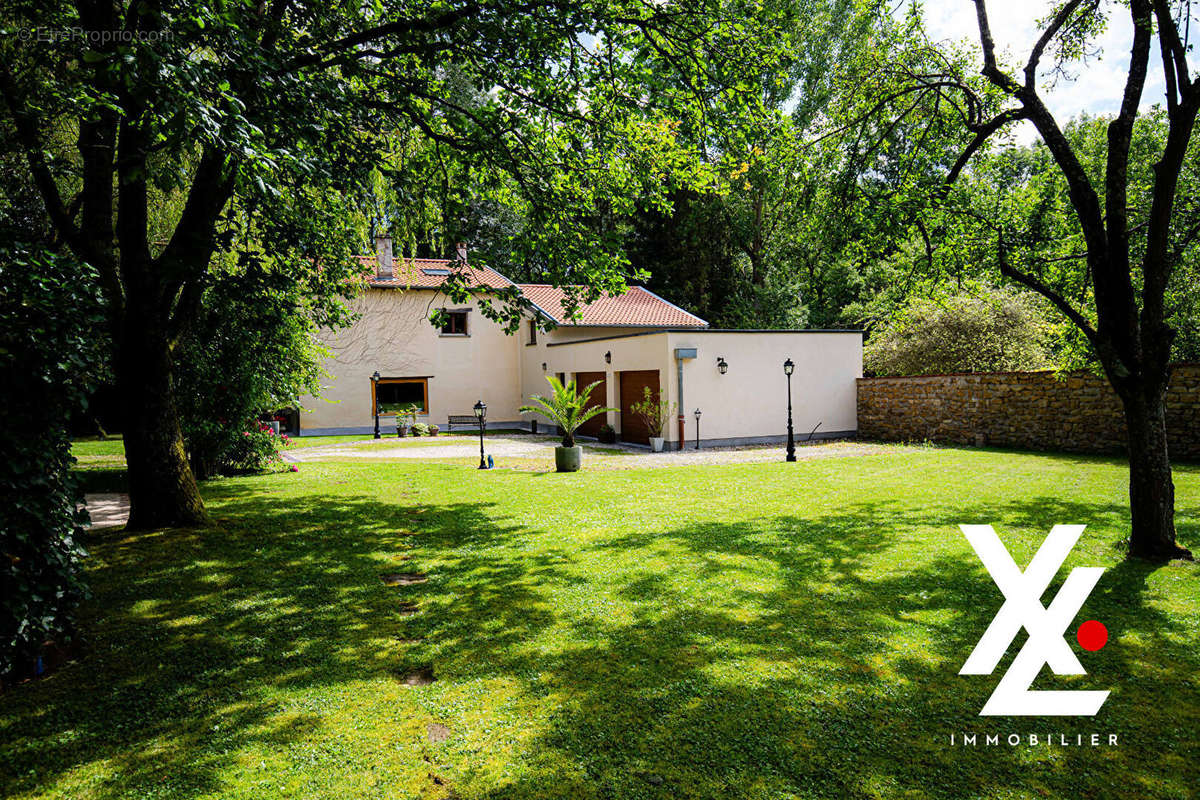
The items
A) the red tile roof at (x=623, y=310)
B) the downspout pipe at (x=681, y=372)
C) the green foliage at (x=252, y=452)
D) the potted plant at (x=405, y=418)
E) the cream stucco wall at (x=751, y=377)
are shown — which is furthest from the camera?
the red tile roof at (x=623, y=310)

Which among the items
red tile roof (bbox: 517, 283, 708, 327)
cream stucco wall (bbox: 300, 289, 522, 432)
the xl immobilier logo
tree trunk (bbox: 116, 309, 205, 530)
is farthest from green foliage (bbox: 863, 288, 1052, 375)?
tree trunk (bbox: 116, 309, 205, 530)

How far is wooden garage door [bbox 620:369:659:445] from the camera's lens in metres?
18.4

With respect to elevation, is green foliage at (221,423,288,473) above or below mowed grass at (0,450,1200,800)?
above

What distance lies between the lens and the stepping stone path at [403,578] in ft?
18.5

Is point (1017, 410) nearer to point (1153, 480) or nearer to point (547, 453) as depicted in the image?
point (1153, 480)

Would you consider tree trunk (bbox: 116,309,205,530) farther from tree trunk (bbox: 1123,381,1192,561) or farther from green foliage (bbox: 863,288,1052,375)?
green foliage (bbox: 863,288,1052,375)

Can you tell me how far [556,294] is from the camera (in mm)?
27984

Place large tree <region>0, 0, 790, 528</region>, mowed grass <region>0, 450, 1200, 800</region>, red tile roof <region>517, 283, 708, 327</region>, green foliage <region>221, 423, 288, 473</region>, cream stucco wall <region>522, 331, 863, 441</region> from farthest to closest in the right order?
red tile roof <region>517, 283, 708, 327</region>
cream stucco wall <region>522, 331, 863, 441</region>
green foliage <region>221, 423, 288, 473</region>
large tree <region>0, 0, 790, 528</region>
mowed grass <region>0, 450, 1200, 800</region>

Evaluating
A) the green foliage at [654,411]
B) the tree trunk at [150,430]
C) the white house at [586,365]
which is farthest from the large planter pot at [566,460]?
the tree trunk at [150,430]

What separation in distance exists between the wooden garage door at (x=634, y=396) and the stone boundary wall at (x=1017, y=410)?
6448mm

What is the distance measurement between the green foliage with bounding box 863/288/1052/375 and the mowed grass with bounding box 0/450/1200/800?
12.9m

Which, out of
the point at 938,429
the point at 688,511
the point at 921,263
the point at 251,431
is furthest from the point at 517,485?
the point at 938,429

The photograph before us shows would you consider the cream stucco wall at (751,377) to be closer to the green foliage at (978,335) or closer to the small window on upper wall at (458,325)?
the green foliage at (978,335)

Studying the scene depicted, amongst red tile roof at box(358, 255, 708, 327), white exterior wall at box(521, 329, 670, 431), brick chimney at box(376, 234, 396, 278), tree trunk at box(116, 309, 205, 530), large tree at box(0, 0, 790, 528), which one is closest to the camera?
large tree at box(0, 0, 790, 528)
